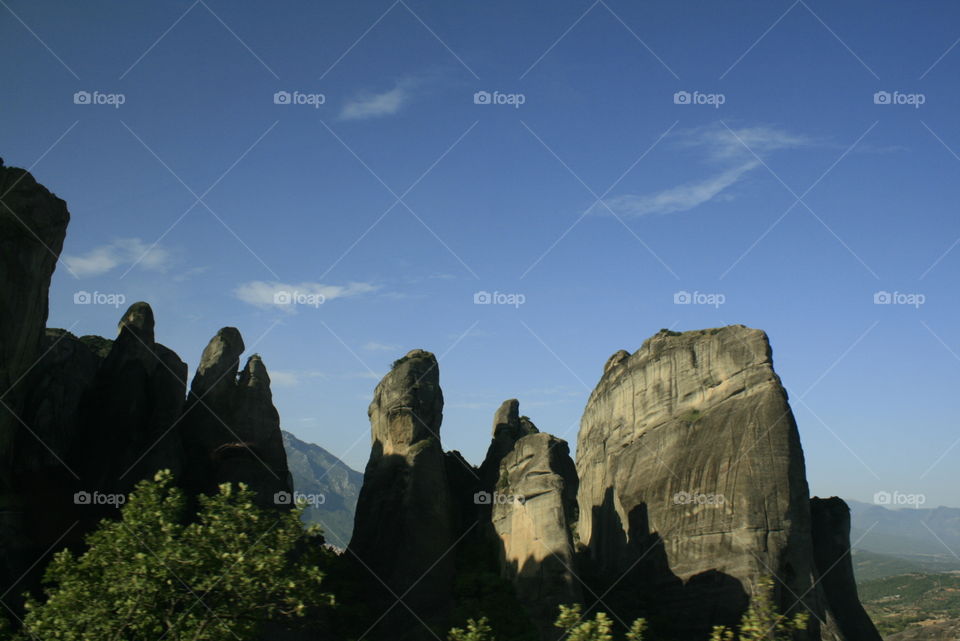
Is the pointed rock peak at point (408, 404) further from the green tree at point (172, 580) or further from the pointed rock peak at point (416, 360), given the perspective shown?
the green tree at point (172, 580)

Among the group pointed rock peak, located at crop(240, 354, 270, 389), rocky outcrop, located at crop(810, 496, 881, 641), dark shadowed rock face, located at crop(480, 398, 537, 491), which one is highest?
pointed rock peak, located at crop(240, 354, 270, 389)

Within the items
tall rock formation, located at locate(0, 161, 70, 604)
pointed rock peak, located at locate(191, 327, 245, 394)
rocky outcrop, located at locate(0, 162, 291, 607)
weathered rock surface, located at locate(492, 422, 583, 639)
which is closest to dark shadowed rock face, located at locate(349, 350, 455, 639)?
weathered rock surface, located at locate(492, 422, 583, 639)

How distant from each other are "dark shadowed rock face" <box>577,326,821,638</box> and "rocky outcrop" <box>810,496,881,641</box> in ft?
36.3

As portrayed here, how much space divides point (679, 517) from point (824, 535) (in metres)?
14.1

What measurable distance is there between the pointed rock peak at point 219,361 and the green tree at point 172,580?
35.3 metres

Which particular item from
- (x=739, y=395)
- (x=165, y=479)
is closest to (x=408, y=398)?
(x=739, y=395)

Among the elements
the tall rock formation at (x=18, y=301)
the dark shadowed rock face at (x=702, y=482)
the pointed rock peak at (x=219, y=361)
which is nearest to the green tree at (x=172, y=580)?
the tall rock formation at (x=18, y=301)

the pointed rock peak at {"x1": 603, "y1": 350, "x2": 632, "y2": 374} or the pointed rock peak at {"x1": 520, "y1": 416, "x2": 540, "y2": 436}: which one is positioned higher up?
the pointed rock peak at {"x1": 603, "y1": 350, "x2": 632, "y2": 374}

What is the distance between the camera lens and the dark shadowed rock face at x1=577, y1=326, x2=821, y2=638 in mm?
48000

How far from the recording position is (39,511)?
159ft

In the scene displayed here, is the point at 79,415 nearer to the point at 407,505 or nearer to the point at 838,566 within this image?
the point at 407,505

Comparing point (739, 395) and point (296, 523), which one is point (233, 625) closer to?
point (296, 523)

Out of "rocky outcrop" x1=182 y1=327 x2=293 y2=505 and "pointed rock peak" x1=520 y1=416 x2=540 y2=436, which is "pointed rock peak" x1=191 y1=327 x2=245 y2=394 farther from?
"pointed rock peak" x1=520 y1=416 x2=540 y2=436

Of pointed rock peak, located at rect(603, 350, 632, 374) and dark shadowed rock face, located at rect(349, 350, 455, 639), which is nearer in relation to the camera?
dark shadowed rock face, located at rect(349, 350, 455, 639)
